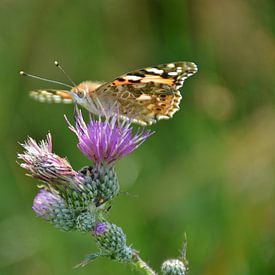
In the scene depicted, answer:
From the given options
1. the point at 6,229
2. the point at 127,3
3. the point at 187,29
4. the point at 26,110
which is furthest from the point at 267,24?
the point at 6,229

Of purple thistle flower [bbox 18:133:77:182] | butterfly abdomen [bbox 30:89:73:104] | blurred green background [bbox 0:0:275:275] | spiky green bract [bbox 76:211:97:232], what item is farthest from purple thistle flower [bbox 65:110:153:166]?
blurred green background [bbox 0:0:275:275]

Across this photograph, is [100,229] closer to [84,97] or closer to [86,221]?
[86,221]

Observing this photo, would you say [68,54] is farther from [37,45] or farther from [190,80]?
[190,80]

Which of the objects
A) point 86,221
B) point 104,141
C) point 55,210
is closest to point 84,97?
point 104,141

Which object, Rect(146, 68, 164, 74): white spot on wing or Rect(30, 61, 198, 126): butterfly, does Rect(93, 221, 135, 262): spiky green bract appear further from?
Rect(146, 68, 164, 74): white spot on wing

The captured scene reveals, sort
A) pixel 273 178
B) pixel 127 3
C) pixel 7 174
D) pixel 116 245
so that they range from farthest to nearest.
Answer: pixel 127 3, pixel 7 174, pixel 273 178, pixel 116 245

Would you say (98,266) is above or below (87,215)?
below
